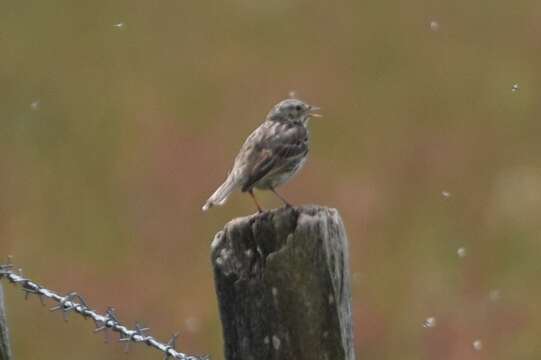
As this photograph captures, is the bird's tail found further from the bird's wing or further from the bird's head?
the bird's head

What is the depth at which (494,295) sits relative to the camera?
13219 mm

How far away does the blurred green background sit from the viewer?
12.9m

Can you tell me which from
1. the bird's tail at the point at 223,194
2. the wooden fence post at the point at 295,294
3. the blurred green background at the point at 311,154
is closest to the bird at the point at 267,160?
the bird's tail at the point at 223,194

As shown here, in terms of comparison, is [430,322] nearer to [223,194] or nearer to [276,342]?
[223,194]

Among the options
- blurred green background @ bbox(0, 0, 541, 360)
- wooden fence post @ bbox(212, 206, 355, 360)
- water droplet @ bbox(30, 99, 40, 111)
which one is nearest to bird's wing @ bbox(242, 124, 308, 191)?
wooden fence post @ bbox(212, 206, 355, 360)

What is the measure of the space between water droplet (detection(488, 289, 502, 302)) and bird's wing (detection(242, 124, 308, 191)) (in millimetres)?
6595

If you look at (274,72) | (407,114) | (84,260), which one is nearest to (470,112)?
(407,114)

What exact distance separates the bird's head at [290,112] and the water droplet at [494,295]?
6.20 m

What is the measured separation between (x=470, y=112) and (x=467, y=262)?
2399mm

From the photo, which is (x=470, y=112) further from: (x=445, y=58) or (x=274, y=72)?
(x=274, y=72)

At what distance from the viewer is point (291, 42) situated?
52.8ft

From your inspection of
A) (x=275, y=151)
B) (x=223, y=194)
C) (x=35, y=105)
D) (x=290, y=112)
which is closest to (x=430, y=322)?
(x=35, y=105)

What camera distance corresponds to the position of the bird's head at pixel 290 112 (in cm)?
718

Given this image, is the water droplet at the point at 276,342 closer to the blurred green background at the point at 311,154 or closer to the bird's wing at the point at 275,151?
the bird's wing at the point at 275,151
